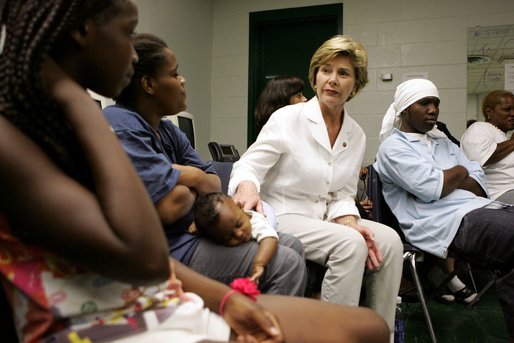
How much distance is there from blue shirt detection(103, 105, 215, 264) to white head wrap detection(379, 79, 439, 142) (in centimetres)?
158

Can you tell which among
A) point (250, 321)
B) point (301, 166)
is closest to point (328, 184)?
point (301, 166)

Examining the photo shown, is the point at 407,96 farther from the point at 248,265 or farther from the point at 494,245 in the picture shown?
the point at 248,265

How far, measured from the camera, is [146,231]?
706 mm

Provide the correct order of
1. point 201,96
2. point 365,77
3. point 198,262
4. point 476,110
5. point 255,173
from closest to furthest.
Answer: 1. point 198,262
2. point 255,173
3. point 365,77
4. point 476,110
5. point 201,96

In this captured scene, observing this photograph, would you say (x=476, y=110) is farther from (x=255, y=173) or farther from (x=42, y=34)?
(x=42, y=34)

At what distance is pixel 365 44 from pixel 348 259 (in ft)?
12.1

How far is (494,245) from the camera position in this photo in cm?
207

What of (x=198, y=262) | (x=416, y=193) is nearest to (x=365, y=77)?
(x=416, y=193)

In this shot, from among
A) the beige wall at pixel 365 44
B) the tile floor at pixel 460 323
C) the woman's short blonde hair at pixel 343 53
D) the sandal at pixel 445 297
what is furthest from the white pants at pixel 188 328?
the beige wall at pixel 365 44

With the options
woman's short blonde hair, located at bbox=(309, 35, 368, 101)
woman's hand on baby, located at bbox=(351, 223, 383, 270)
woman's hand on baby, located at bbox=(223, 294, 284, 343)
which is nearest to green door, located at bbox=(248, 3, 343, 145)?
woman's short blonde hair, located at bbox=(309, 35, 368, 101)

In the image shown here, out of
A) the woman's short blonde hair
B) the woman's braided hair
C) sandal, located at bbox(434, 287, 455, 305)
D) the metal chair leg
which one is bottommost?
sandal, located at bbox(434, 287, 455, 305)

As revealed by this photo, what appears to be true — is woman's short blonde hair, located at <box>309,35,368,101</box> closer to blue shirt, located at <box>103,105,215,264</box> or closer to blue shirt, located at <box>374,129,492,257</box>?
blue shirt, located at <box>374,129,492,257</box>

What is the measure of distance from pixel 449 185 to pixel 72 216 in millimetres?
2085

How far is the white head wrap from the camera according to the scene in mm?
2559
